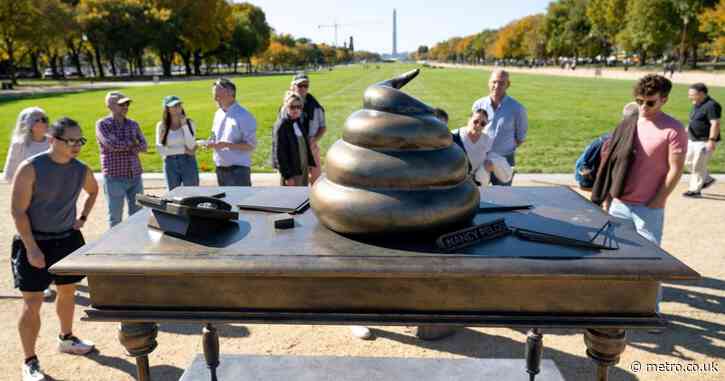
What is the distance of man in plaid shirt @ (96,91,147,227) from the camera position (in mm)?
5309

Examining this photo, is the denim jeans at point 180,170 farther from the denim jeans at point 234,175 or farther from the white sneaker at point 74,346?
the white sneaker at point 74,346

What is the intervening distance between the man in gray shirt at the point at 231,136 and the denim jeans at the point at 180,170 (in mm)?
536

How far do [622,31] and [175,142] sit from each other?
71262 millimetres

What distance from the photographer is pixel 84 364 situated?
11.9 feet

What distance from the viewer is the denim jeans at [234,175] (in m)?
5.76

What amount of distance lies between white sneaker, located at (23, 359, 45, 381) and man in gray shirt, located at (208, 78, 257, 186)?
2.81 meters

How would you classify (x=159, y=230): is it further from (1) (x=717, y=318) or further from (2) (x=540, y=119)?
(2) (x=540, y=119)

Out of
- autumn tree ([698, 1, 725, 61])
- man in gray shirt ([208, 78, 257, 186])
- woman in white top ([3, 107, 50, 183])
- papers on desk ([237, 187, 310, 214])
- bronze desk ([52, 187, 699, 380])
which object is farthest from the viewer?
autumn tree ([698, 1, 725, 61])

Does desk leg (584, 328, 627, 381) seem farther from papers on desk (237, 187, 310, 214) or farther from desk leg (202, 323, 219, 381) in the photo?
desk leg (202, 323, 219, 381)

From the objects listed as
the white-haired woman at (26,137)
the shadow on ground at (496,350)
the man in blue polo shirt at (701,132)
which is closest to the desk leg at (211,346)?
the shadow on ground at (496,350)

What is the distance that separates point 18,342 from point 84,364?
2.47ft

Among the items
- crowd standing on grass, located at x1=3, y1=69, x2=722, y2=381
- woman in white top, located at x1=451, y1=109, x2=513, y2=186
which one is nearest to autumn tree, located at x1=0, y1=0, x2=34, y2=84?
crowd standing on grass, located at x1=3, y1=69, x2=722, y2=381

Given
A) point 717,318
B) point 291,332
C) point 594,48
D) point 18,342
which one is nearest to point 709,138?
point 717,318

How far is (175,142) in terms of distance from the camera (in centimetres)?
592
